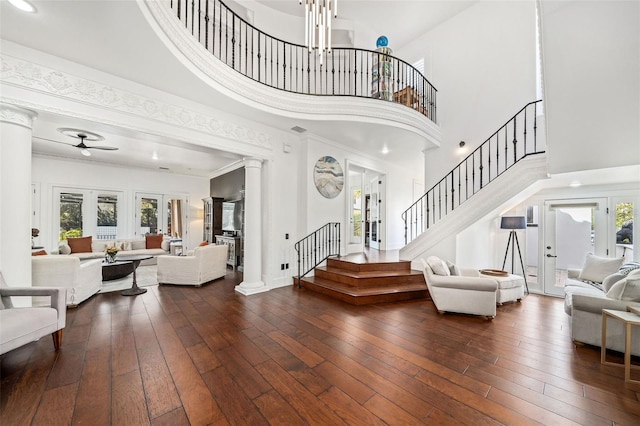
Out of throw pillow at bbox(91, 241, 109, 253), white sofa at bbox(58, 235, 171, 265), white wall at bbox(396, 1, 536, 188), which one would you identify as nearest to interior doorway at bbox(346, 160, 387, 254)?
white wall at bbox(396, 1, 536, 188)

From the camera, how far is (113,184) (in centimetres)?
777

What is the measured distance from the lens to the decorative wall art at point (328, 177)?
5.54m

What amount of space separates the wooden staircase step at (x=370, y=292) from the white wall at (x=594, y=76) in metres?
3.07

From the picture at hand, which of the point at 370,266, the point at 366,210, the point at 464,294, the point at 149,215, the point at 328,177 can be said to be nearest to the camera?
the point at 464,294

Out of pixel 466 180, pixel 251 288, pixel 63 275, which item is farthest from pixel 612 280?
pixel 63 275

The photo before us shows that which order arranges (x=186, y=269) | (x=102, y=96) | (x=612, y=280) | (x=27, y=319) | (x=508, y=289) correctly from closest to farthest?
(x=27, y=319), (x=102, y=96), (x=612, y=280), (x=508, y=289), (x=186, y=269)

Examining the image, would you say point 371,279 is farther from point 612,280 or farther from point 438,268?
point 612,280

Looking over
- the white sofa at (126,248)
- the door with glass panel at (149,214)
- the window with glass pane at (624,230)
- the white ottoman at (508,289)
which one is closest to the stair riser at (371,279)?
the white ottoman at (508,289)

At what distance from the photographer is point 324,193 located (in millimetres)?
5672

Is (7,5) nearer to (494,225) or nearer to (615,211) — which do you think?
(494,225)

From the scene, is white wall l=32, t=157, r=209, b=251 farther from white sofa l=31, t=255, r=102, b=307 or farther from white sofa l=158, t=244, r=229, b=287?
white sofa l=31, t=255, r=102, b=307

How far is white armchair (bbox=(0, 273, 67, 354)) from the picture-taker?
6.95 ft

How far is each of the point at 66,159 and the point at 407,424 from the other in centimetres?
1008

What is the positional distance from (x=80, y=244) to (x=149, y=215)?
2.09 m
